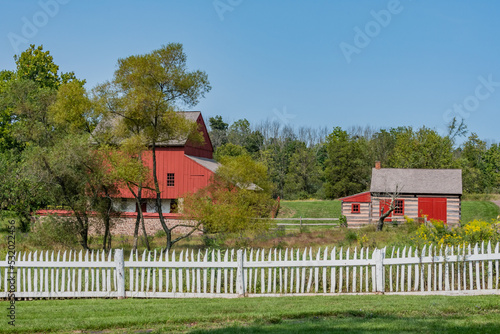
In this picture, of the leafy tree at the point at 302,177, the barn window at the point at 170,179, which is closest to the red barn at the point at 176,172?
the barn window at the point at 170,179

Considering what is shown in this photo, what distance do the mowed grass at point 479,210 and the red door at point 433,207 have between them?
5.99m

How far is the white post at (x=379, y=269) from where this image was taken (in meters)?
11.1

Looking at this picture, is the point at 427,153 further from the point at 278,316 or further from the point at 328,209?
the point at 278,316

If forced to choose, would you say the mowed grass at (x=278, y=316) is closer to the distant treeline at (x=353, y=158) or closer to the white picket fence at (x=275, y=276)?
the white picket fence at (x=275, y=276)

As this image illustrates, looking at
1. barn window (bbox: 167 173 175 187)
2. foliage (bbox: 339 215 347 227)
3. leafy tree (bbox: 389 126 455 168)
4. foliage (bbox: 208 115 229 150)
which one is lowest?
foliage (bbox: 339 215 347 227)

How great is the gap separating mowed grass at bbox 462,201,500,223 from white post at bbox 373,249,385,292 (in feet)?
110

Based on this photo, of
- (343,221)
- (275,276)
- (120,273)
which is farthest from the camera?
(343,221)

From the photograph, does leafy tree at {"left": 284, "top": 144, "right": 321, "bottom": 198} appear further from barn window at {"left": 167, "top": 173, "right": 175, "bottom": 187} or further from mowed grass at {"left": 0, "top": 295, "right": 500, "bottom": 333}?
mowed grass at {"left": 0, "top": 295, "right": 500, "bottom": 333}

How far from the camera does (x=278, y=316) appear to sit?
8.54 meters

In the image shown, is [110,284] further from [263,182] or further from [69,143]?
[263,182]

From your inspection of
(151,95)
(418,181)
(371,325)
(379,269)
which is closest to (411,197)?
(418,181)

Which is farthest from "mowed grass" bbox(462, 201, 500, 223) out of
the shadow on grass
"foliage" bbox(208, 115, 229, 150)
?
"foliage" bbox(208, 115, 229, 150)

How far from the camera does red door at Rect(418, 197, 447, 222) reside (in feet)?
120

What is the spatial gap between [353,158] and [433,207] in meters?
24.9
